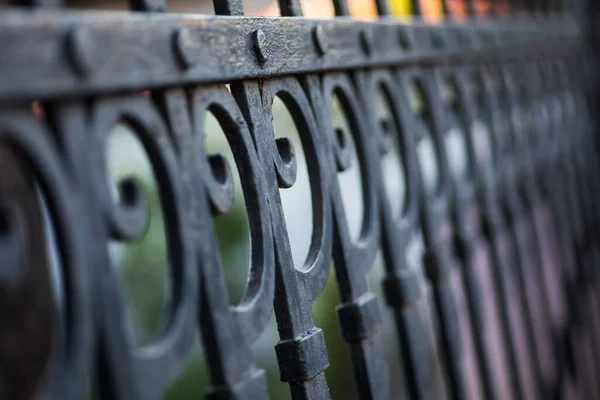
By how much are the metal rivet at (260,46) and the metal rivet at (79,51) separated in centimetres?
30

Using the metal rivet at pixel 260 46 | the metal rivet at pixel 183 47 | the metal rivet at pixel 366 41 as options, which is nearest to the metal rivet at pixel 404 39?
the metal rivet at pixel 366 41

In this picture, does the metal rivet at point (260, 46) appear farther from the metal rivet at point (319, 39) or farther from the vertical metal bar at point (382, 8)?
the vertical metal bar at point (382, 8)

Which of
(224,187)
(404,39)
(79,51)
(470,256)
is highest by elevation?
(404,39)

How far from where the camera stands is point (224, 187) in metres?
0.79


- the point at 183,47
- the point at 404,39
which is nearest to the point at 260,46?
the point at 183,47

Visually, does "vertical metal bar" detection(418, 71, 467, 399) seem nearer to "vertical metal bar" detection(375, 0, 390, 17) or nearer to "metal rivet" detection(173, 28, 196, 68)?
"vertical metal bar" detection(375, 0, 390, 17)

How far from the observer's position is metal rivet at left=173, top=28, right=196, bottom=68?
742 millimetres

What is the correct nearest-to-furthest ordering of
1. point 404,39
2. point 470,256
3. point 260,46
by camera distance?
point 260,46 → point 404,39 → point 470,256

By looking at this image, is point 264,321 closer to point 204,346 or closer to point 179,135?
point 204,346

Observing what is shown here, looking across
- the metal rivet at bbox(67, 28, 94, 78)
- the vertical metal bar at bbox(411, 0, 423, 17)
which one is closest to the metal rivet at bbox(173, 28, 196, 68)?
the metal rivet at bbox(67, 28, 94, 78)

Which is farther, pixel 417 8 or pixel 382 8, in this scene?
pixel 417 8

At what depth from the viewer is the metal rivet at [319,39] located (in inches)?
41.1

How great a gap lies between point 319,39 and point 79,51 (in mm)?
481

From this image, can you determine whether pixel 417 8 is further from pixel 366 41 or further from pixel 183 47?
pixel 183 47
